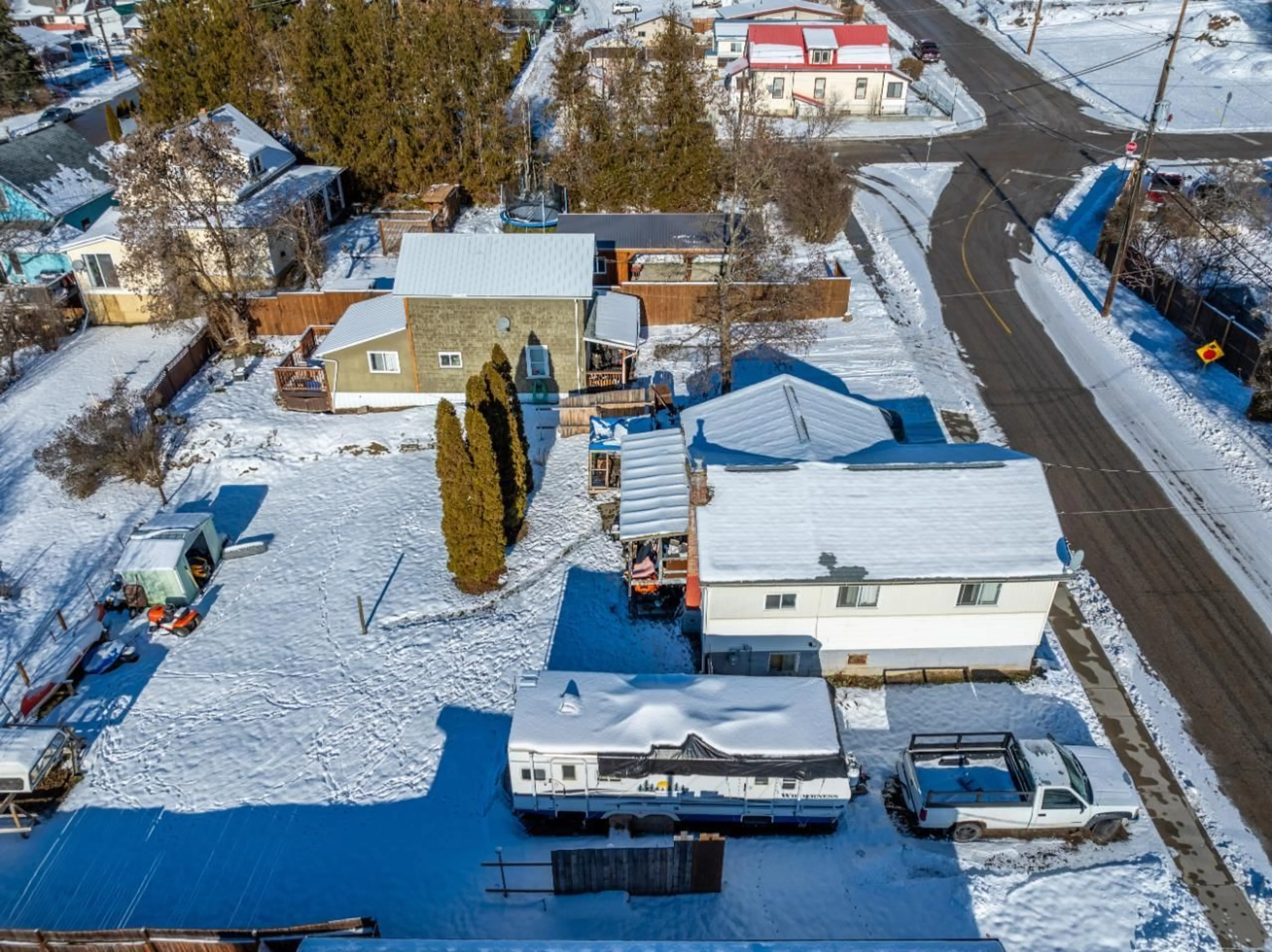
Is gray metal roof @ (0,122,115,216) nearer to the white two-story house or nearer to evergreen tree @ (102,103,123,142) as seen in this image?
evergreen tree @ (102,103,123,142)

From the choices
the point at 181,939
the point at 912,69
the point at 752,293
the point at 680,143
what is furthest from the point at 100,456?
the point at 912,69

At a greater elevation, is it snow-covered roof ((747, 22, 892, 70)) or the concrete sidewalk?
snow-covered roof ((747, 22, 892, 70))

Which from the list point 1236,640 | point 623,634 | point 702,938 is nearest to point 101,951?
point 702,938

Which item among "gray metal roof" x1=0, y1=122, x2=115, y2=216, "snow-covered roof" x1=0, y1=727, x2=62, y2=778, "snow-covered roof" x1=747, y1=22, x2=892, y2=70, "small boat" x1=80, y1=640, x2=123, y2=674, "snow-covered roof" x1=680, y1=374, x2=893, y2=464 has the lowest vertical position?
"small boat" x1=80, y1=640, x2=123, y2=674

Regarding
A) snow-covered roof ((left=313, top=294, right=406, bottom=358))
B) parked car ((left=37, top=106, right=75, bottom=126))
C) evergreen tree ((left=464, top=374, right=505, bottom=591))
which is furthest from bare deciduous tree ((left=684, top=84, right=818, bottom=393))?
parked car ((left=37, top=106, right=75, bottom=126))

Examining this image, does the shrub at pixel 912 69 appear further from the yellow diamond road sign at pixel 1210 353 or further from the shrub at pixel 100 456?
the shrub at pixel 100 456

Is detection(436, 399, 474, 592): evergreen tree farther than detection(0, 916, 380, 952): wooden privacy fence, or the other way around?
detection(436, 399, 474, 592): evergreen tree

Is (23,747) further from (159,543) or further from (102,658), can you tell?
(159,543)

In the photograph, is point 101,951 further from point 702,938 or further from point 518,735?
point 702,938
